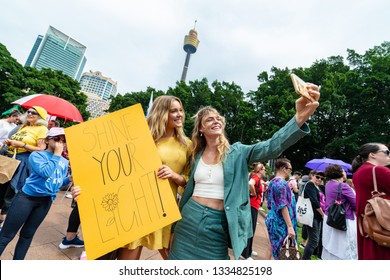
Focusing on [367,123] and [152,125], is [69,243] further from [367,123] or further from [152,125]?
[367,123]

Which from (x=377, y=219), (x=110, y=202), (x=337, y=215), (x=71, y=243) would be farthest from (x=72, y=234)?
(x=337, y=215)

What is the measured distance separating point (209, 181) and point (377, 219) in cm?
141

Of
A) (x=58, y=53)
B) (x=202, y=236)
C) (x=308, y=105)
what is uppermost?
(x=58, y=53)

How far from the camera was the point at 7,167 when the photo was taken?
2895 mm

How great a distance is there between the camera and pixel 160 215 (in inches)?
57.9

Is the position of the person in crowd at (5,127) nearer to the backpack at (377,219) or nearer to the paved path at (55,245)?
the paved path at (55,245)

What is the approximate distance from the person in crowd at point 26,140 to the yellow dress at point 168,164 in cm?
211

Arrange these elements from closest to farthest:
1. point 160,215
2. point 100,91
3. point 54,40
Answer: point 160,215 → point 54,40 → point 100,91

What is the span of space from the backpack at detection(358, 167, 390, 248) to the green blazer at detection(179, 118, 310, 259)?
1.05m

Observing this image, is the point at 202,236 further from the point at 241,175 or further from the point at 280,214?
the point at 280,214

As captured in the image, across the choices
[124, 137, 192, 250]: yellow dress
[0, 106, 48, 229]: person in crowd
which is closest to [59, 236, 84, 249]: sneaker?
[0, 106, 48, 229]: person in crowd

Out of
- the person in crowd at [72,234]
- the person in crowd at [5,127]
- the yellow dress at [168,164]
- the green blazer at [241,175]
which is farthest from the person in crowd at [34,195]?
the person in crowd at [5,127]
